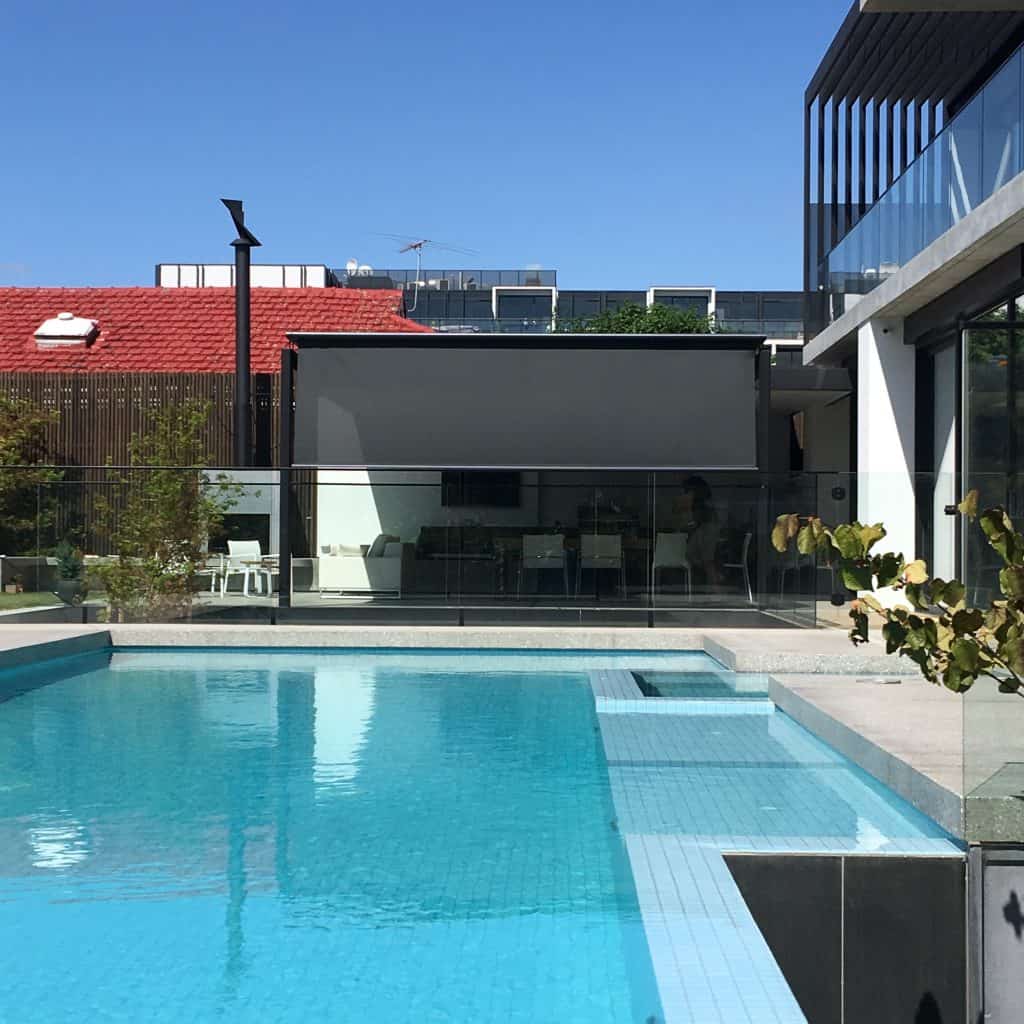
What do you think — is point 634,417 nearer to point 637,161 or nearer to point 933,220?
point 933,220

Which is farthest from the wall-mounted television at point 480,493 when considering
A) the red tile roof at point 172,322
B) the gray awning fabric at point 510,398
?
the red tile roof at point 172,322

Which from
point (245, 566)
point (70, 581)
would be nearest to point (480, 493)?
point (245, 566)

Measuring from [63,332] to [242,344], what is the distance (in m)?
7.00

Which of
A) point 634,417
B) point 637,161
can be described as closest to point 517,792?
point 634,417

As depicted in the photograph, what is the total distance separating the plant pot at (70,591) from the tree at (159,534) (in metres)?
0.29

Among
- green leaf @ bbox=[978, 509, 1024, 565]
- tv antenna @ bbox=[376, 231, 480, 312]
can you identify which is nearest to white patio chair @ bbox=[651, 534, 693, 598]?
green leaf @ bbox=[978, 509, 1024, 565]

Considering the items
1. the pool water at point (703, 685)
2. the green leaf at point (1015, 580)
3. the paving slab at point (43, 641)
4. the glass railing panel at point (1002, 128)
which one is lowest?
the pool water at point (703, 685)

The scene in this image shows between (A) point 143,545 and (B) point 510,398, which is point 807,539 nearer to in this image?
(A) point 143,545

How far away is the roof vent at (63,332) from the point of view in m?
27.7

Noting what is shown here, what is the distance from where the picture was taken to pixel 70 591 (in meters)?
17.8

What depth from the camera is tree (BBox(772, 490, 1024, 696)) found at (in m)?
4.15

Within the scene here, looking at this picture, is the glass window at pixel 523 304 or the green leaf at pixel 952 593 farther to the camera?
the glass window at pixel 523 304

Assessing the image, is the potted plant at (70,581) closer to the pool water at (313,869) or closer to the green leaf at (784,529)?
the pool water at (313,869)

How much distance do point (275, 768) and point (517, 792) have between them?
5.74 feet
